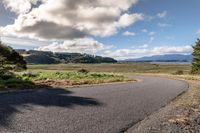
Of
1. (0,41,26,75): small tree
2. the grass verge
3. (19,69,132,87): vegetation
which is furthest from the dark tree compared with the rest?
(0,41,26,75): small tree

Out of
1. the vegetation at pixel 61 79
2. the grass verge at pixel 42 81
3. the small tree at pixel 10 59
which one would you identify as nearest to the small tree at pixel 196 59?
the vegetation at pixel 61 79

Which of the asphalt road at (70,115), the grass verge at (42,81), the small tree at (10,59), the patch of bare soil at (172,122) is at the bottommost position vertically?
the patch of bare soil at (172,122)

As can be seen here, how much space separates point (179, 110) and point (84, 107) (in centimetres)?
464

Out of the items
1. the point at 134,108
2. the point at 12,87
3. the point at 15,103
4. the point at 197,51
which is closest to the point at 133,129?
the point at 134,108

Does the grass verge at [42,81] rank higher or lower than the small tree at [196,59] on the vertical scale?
lower

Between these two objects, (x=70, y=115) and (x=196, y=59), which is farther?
(x=196, y=59)

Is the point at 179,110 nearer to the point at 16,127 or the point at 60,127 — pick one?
the point at 60,127

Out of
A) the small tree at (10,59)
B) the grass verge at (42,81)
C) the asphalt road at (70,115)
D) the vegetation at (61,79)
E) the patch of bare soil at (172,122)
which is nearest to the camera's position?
the asphalt road at (70,115)

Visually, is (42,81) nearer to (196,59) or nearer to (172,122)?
(172,122)

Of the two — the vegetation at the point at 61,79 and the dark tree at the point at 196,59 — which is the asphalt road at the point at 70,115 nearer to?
the vegetation at the point at 61,79

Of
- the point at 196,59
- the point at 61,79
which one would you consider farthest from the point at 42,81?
the point at 196,59

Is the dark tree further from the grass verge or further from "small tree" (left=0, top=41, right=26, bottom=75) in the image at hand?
"small tree" (left=0, top=41, right=26, bottom=75)

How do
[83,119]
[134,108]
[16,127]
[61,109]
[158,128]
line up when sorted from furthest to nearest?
[134,108], [61,109], [83,119], [158,128], [16,127]

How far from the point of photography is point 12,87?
20828mm
